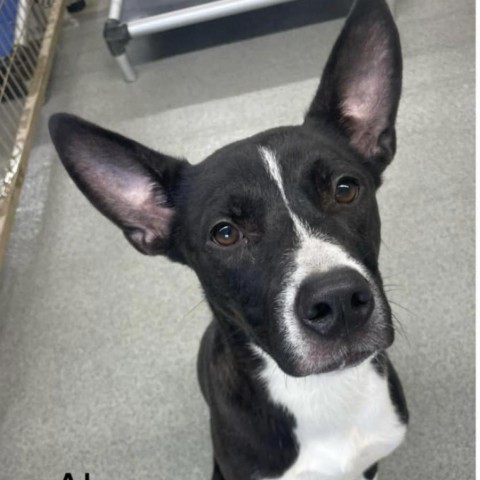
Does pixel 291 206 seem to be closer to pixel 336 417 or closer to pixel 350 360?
pixel 350 360

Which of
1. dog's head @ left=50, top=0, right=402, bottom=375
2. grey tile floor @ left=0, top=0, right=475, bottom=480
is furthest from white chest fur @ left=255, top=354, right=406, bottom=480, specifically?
grey tile floor @ left=0, top=0, right=475, bottom=480

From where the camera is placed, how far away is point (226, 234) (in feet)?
3.84

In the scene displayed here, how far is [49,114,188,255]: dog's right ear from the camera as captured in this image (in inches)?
46.4

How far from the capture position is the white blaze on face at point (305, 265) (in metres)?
1.02

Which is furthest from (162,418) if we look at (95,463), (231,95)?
(231,95)

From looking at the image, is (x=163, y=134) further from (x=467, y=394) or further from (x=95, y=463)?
(x=467, y=394)

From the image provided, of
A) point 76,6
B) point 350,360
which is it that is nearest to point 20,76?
point 76,6

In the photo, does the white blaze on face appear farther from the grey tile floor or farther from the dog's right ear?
the grey tile floor

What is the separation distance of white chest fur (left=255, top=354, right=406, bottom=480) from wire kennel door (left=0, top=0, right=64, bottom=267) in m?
1.66

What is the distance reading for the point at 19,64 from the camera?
325 cm

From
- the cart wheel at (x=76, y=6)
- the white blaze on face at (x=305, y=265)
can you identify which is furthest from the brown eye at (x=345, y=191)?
the cart wheel at (x=76, y=6)

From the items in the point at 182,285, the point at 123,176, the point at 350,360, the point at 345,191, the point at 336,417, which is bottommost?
the point at 182,285

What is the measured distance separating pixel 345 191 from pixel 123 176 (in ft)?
1.57

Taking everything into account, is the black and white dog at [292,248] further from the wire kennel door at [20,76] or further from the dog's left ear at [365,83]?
the wire kennel door at [20,76]
